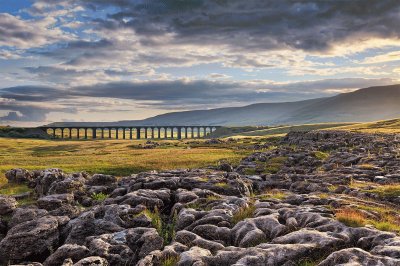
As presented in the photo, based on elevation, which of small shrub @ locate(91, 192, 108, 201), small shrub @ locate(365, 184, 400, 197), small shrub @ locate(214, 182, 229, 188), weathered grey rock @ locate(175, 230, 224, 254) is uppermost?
small shrub @ locate(214, 182, 229, 188)

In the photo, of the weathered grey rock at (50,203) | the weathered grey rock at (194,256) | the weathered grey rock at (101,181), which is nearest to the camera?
the weathered grey rock at (194,256)

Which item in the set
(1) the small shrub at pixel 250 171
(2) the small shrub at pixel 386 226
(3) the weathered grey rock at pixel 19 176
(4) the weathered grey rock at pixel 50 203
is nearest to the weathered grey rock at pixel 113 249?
(4) the weathered grey rock at pixel 50 203

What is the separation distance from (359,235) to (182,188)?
67.8ft

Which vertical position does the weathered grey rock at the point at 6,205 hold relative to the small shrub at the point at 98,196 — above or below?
above

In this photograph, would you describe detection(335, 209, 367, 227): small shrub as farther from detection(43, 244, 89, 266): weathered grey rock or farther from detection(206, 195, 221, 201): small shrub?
detection(43, 244, 89, 266): weathered grey rock

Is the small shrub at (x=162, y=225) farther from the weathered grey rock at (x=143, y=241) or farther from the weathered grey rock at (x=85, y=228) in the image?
the weathered grey rock at (x=85, y=228)

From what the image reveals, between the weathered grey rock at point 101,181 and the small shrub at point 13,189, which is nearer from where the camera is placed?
the small shrub at point 13,189

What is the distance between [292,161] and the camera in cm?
6831

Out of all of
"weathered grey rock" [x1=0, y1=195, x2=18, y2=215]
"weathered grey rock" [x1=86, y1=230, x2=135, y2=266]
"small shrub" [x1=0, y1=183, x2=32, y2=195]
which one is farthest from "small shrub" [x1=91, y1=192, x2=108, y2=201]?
"weathered grey rock" [x1=86, y1=230, x2=135, y2=266]

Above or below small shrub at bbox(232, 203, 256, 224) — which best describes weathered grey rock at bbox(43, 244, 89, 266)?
below

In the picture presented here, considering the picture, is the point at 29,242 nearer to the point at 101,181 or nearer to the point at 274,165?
the point at 101,181

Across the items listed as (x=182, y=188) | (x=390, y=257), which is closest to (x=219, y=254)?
(x=390, y=257)

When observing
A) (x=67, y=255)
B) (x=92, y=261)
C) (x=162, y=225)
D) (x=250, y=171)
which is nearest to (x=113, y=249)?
(x=67, y=255)

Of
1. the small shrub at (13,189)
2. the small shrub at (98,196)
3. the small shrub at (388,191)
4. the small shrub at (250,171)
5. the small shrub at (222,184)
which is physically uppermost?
the small shrub at (222,184)
